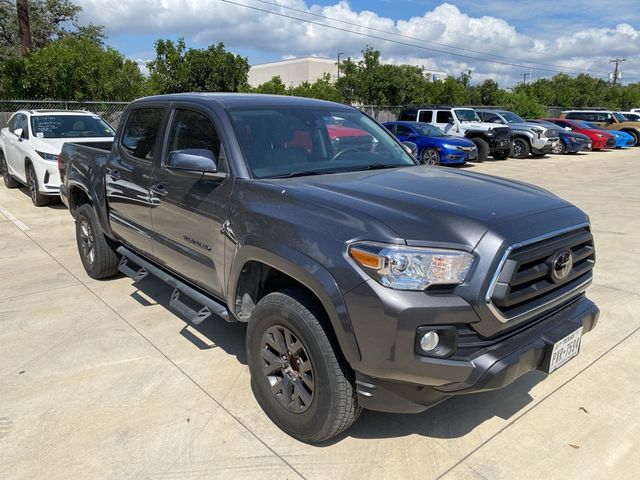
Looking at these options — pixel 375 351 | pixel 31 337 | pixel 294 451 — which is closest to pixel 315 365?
pixel 375 351

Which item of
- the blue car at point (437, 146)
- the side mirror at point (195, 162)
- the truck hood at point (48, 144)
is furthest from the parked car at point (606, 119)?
the side mirror at point (195, 162)

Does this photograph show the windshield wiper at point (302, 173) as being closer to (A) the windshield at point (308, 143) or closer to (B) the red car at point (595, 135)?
(A) the windshield at point (308, 143)

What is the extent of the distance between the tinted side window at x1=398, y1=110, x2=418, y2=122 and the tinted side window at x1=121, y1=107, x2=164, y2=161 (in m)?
17.0

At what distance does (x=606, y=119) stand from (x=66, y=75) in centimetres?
2664

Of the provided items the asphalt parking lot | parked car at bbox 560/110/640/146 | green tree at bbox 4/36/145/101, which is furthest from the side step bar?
parked car at bbox 560/110/640/146

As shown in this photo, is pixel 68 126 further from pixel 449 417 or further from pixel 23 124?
pixel 449 417

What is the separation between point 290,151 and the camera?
139 inches

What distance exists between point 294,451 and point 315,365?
22.8 inches

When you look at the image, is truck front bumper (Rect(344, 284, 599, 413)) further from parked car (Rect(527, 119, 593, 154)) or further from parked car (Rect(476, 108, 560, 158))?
parked car (Rect(527, 119, 593, 154))

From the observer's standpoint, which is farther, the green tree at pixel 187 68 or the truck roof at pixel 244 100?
the green tree at pixel 187 68

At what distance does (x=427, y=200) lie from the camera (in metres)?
2.74

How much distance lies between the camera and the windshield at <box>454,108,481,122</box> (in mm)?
20120

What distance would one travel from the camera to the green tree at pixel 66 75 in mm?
16719

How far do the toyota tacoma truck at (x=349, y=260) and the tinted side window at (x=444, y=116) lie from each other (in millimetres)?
16882
